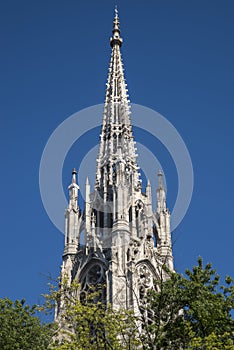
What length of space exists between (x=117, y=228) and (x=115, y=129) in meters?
13.8

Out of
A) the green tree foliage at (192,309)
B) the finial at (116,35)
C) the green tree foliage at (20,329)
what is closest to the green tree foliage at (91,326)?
the green tree foliage at (192,309)

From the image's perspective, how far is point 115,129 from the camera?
54.9 metres

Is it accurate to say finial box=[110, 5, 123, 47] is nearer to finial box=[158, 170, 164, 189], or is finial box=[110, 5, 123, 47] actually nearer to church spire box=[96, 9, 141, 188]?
church spire box=[96, 9, 141, 188]

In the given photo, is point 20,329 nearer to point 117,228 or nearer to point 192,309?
point 192,309

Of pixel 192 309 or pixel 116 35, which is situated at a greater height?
pixel 116 35

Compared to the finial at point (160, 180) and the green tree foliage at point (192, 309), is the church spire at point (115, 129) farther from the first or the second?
the green tree foliage at point (192, 309)

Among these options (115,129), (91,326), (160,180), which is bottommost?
(91,326)

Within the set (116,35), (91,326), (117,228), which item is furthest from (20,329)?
(116,35)

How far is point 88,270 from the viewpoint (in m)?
43.6

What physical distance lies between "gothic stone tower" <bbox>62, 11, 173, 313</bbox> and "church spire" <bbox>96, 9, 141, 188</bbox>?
8cm

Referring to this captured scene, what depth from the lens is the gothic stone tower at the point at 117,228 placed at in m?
41.1

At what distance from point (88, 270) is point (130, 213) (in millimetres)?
5608

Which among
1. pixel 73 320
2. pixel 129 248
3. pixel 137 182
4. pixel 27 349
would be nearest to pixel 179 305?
pixel 73 320

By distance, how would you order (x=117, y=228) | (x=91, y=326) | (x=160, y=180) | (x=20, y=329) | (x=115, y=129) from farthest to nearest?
(x=115, y=129), (x=160, y=180), (x=117, y=228), (x=20, y=329), (x=91, y=326)
